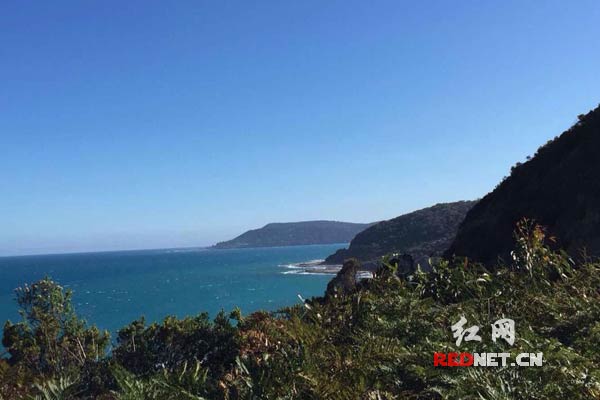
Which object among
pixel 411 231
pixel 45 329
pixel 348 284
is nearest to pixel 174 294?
pixel 411 231

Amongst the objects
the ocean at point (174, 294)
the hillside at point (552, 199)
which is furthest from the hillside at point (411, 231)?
the hillside at point (552, 199)

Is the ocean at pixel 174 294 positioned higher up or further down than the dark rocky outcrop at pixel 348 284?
further down

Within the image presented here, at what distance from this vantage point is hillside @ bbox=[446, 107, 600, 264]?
3269cm

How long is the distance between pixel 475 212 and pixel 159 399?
48053 mm

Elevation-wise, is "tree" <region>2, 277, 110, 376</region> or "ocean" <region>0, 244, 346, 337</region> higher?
"tree" <region>2, 277, 110, 376</region>

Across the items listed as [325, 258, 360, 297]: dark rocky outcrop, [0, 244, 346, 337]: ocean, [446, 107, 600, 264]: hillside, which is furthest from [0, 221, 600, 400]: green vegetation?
[0, 244, 346, 337]: ocean

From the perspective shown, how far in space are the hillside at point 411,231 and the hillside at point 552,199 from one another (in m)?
76.7

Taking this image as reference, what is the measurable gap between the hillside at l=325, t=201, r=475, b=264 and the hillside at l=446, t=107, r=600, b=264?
7671 centimetres

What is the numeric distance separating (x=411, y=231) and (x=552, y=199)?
361 feet

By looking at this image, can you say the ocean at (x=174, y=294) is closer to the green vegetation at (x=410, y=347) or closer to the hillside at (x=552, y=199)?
the hillside at (x=552, y=199)

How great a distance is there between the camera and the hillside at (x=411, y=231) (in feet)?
446

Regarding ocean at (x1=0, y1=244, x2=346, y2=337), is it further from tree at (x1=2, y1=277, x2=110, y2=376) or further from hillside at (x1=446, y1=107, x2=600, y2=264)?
hillside at (x1=446, y1=107, x2=600, y2=264)

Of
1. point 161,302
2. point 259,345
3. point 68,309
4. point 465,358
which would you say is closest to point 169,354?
point 68,309

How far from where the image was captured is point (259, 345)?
5.50 metres
